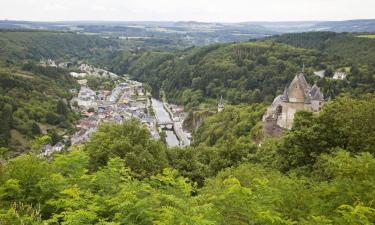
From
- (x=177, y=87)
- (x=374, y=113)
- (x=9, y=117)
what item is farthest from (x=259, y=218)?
(x=177, y=87)

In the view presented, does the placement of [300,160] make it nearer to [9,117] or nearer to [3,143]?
[3,143]

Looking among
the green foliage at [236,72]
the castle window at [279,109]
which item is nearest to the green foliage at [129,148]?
the castle window at [279,109]

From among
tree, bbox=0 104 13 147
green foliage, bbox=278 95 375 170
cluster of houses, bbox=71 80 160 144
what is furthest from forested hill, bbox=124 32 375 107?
green foliage, bbox=278 95 375 170

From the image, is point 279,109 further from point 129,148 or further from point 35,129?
point 35,129

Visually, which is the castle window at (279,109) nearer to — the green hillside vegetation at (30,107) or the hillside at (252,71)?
the hillside at (252,71)

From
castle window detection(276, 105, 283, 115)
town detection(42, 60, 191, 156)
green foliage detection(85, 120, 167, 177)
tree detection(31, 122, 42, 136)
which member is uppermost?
green foliage detection(85, 120, 167, 177)

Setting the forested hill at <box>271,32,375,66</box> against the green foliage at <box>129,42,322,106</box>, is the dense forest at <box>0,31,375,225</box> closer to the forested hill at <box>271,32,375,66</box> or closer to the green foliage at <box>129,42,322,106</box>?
the green foliage at <box>129,42,322,106</box>
